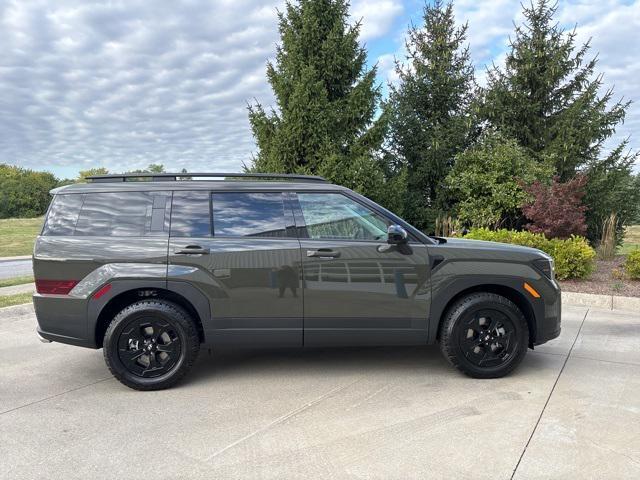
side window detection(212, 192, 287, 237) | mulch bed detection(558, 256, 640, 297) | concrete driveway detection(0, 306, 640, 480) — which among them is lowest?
concrete driveway detection(0, 306, 640, 480)

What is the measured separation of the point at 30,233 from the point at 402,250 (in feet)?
121

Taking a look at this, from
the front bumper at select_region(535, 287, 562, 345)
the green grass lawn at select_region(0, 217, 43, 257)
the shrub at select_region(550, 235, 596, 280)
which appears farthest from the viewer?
the green grass lawn at select_region(0, 217, 43, 257)

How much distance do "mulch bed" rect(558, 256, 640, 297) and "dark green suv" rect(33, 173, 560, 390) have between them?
422 centimetres

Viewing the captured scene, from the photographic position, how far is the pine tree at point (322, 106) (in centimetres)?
1151

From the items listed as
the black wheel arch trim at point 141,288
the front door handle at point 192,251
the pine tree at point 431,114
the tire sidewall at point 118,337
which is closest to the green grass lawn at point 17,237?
the pine tree at point 431,114

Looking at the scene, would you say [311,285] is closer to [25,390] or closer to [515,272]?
[515,272]

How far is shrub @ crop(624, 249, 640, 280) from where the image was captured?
320 inches

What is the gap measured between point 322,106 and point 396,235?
8.27 meters

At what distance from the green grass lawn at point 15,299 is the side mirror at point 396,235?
255 inches

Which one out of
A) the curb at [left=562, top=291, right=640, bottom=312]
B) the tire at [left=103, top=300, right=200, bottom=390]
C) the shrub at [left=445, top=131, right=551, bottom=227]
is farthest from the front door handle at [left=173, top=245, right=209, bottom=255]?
the shrub at [left=445, top=131, right=551, bottom=227]

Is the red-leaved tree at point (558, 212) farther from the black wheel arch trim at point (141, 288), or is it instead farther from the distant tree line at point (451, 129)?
the black wheel arch trim at point (141, 288)

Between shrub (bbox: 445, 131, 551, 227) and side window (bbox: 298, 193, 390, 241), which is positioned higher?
shrub (bbox: 445, 131, 551, 227)

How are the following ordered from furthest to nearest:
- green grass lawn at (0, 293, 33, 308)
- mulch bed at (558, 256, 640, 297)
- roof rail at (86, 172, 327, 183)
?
1. mulch bed at (558, 256, 640, 297)
2. green grass lawn at (0, 293, 33, 308)
3. roof rail at (86, 172, 327, 183)

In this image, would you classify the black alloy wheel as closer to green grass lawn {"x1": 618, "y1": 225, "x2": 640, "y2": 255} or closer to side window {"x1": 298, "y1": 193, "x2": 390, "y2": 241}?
side window {"x1": 298, "y1": 193, "x2": 390, "y2": 241}
